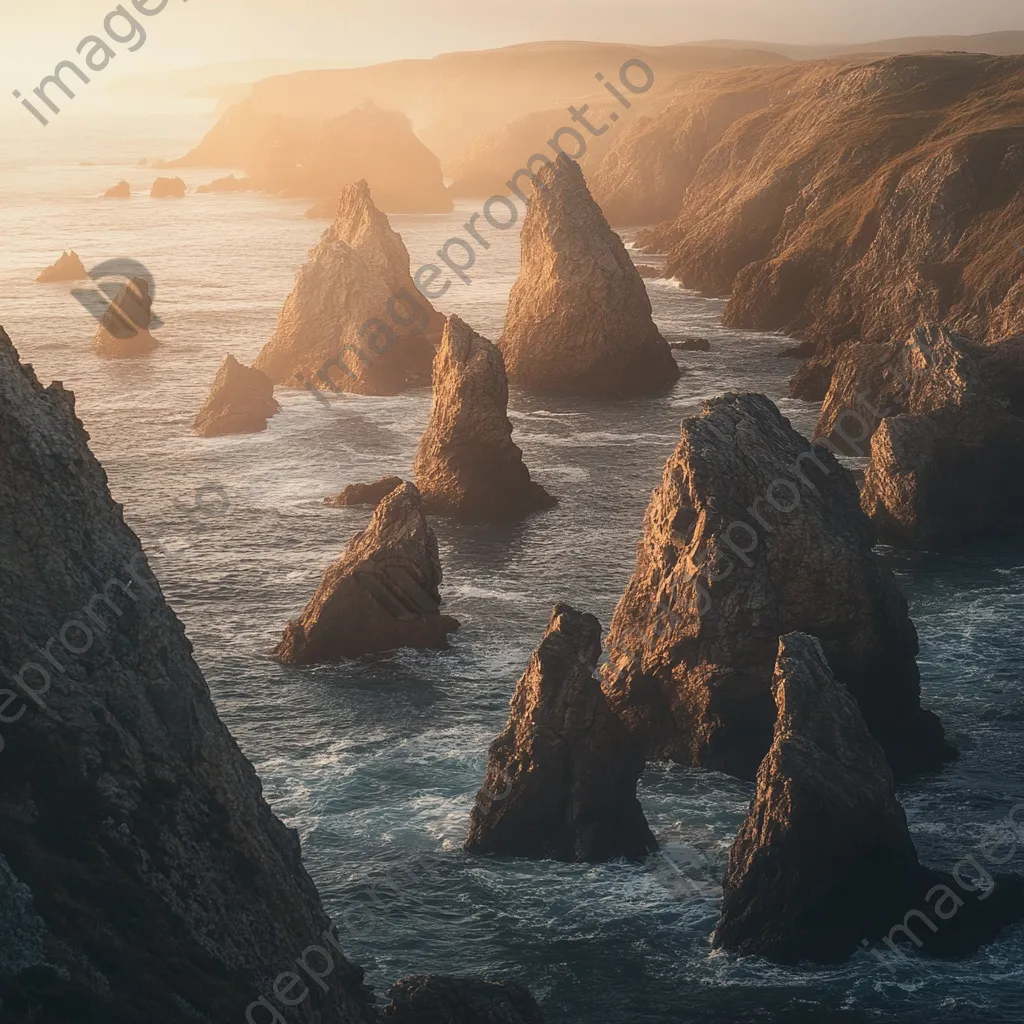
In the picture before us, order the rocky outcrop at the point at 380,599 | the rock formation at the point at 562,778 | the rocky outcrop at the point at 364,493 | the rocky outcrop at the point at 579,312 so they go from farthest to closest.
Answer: the rocky outcrop at the point at 579,312 → the rocky outcrop at the point at 364,493 → the rocky outcrop at the point at 380,599 → the rock formation at the point at 562,778

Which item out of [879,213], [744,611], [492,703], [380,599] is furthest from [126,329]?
[744,611]

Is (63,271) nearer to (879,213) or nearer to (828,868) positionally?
(879,213)

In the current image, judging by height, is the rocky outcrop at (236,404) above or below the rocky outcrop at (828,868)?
above

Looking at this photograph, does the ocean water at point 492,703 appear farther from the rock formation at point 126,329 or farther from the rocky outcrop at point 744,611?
the rock formation at point 126,329

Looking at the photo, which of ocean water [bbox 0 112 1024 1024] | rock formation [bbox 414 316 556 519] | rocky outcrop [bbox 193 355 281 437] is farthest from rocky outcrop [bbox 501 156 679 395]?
rock formation [bbox 414 316 556 519]

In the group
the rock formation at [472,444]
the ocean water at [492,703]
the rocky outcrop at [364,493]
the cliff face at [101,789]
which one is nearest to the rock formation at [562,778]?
the ocean water at [492,703]
